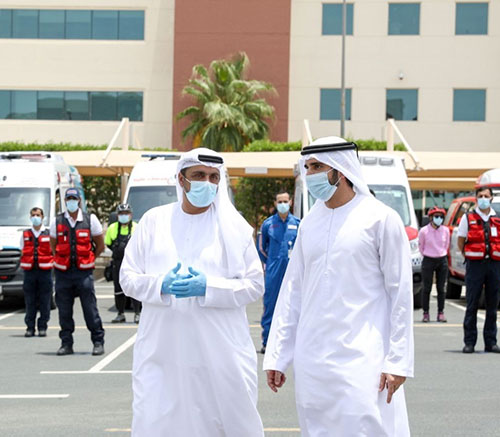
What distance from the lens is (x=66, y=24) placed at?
4578 cm

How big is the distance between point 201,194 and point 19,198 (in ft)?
46.9

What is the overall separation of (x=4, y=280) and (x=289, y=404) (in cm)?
1031

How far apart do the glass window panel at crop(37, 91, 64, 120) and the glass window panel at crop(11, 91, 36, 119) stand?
0.93ft

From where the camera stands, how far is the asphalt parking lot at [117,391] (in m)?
8.05

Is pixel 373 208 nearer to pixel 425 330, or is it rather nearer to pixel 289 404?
pixel 289 404

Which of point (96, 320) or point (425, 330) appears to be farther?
point (425, 330)

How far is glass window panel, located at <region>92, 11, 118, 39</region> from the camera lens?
150ft

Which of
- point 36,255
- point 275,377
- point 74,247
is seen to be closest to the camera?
point 275,377

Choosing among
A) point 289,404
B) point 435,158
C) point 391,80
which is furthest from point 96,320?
point 391,80

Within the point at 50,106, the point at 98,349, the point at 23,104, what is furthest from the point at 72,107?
the point at 98,349

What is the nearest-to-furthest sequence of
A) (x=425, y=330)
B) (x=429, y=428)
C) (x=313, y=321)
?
(x=313, y=321)
(x=429, y=428)
(x=425, y=330)

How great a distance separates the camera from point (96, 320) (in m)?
12.3

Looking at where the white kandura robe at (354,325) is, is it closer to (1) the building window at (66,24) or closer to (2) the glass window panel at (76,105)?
(2) the glass window panel at (76,105)

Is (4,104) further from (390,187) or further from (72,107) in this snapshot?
(390,187)
